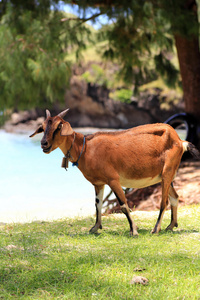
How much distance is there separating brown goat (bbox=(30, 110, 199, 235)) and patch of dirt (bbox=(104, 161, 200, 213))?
351 cm

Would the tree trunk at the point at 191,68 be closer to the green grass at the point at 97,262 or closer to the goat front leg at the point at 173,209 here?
the green grass at the point at 97,262

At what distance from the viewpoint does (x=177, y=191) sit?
27.5ft

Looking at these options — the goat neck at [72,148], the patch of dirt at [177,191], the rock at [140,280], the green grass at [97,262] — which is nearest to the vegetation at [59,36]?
the patch of dirt at [177,191]

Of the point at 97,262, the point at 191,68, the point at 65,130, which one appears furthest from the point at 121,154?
the point at 191,68

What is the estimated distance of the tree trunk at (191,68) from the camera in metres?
9.74

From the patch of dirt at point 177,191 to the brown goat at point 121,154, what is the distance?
11.5ft

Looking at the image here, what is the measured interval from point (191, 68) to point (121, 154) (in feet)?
19.8

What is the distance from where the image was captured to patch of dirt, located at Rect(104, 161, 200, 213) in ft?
26.5

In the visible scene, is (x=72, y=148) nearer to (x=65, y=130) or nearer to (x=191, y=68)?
(x=65, y=130)

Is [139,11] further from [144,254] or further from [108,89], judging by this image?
[108,89]

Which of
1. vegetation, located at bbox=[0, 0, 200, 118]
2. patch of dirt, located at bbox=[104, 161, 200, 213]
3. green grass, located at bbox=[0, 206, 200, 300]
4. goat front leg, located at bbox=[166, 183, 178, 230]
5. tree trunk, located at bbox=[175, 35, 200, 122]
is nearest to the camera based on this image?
green grass, located at bbox=[0, 206, 200, 300]

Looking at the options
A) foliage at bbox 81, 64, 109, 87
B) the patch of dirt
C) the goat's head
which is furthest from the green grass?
foliage at bbox 81, 64, 109, 87

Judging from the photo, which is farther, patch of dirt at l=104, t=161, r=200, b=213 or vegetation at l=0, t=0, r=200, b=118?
vegetation at l=0, t=0, r=200, b=118

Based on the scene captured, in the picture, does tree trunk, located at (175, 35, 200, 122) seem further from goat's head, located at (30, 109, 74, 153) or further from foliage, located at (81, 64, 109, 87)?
foliage, located at (81, 64, 109, 87)
